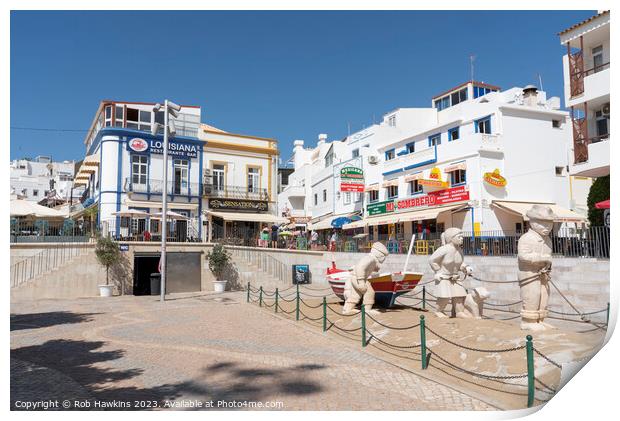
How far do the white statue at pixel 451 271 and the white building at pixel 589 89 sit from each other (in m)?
8.05

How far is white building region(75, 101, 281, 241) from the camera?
2617 cm

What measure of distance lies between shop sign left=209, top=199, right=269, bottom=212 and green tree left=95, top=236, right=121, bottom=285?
392 inches

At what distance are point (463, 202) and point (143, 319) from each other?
16.5 metres

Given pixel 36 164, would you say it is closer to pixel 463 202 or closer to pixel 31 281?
pixel 31 281

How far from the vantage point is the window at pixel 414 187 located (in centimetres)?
2669

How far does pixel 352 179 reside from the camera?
102 ft

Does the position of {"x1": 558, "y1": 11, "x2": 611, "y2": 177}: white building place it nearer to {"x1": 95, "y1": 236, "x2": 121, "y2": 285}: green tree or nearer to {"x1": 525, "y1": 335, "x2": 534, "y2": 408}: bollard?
{"x1": 525, "y1": 335, "x2": 534, "y2": 408}: bollard

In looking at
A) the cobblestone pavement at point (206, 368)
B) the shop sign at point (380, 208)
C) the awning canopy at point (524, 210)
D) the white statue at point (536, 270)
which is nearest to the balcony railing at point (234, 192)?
the shop sign at point (380, 208)

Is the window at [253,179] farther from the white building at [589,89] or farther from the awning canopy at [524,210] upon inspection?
the white building at [589,89]

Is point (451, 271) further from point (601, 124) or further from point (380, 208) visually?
point (380, 208)

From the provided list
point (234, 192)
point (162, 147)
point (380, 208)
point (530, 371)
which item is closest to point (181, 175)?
point (162, 147)

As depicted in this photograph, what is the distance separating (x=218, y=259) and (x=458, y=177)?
1325cm

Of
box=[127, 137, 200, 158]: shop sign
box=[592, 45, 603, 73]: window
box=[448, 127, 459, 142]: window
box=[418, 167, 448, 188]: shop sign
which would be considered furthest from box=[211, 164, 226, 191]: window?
box=[592, 45, 603, 73]: window
